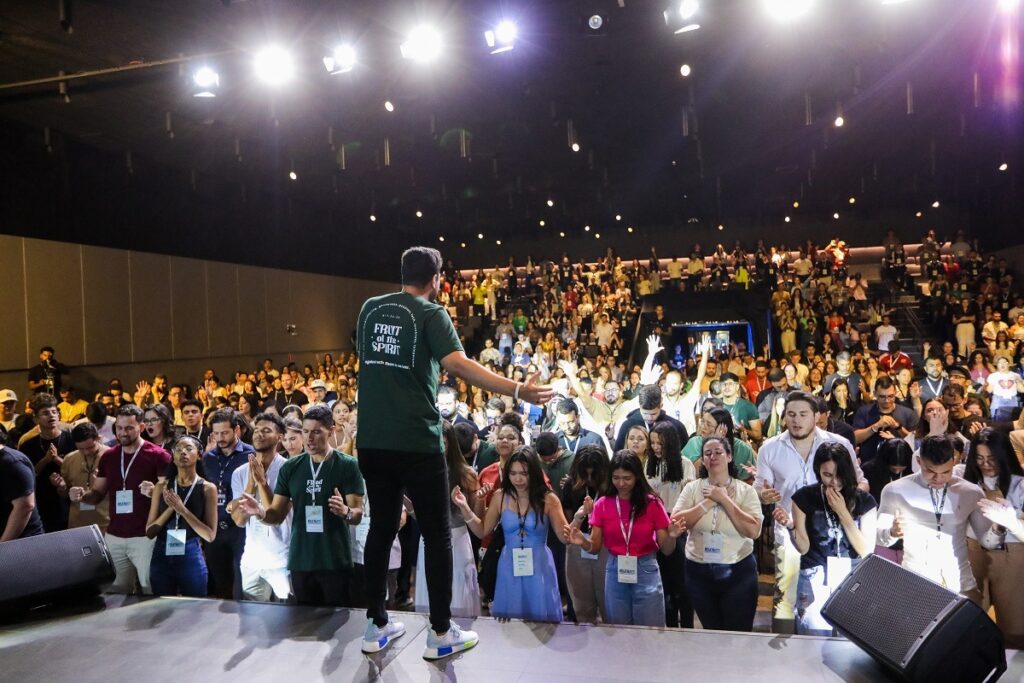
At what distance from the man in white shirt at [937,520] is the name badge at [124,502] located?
13.2 feet

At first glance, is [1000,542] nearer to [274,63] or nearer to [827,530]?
[827,530]

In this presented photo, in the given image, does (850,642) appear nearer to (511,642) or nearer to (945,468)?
(945,468)

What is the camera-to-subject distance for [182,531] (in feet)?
12.5

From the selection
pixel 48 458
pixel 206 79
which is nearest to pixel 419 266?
pixel 48 458

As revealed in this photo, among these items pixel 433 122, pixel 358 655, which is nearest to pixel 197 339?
pixel 433 122

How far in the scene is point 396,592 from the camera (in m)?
4.90

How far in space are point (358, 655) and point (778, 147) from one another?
1392 centimetres

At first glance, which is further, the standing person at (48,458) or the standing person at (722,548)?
the standing person at (48,458)

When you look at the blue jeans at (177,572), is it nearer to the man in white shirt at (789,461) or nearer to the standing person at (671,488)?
the standing person at (671,488)

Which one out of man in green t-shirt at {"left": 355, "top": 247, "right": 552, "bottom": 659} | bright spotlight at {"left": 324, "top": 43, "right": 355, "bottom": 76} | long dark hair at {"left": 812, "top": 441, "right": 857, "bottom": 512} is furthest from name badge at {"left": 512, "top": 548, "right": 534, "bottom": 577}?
bright spotlight at {"left": 324, "top": 43, "right": 355, "bottom": 76}

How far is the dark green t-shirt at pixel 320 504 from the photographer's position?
11.3ft

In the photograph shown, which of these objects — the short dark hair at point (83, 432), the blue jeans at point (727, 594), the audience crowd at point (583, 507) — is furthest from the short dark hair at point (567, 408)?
the short dark hair at point (83, 432)

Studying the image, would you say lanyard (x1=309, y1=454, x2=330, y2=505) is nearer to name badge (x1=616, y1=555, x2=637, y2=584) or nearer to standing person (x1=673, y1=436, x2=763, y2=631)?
A: name badge (x1=616, y1=555, x2=637, y2=584)

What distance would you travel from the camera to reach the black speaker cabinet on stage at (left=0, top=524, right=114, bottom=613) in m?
3.22
